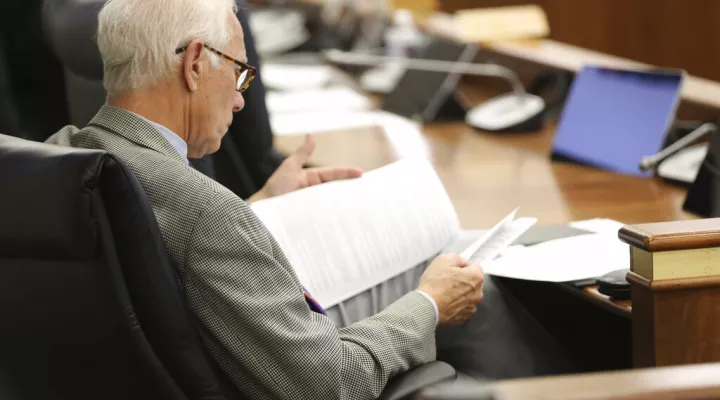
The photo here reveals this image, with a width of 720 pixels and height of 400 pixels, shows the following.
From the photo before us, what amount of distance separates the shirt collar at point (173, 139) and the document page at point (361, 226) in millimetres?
226

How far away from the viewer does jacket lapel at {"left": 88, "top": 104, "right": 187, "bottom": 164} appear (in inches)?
53.8

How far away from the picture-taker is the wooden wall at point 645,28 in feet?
15.0

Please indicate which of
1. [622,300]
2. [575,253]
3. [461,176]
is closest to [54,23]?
[461,176]

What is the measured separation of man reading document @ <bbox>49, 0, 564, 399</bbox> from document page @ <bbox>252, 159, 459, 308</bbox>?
167 mm

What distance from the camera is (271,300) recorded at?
125cm

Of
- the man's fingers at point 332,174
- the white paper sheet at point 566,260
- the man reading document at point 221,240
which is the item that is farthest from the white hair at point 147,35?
the white paper sheet at point 566,260

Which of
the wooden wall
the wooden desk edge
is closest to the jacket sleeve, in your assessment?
the wooden desk edge

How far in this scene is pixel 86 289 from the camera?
111cm

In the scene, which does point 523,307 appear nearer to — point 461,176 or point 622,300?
point 622,300

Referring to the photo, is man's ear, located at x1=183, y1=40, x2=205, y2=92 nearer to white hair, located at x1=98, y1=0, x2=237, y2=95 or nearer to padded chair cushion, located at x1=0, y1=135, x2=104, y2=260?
white hair, located at x1=98, y1=0, x2=237, y2=95

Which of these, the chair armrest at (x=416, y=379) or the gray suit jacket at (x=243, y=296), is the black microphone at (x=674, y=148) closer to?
the chair armrest at (x=416, y=379)

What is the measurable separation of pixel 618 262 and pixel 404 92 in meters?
1.81

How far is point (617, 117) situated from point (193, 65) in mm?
1261

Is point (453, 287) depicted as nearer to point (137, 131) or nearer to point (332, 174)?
point (332, 174)
